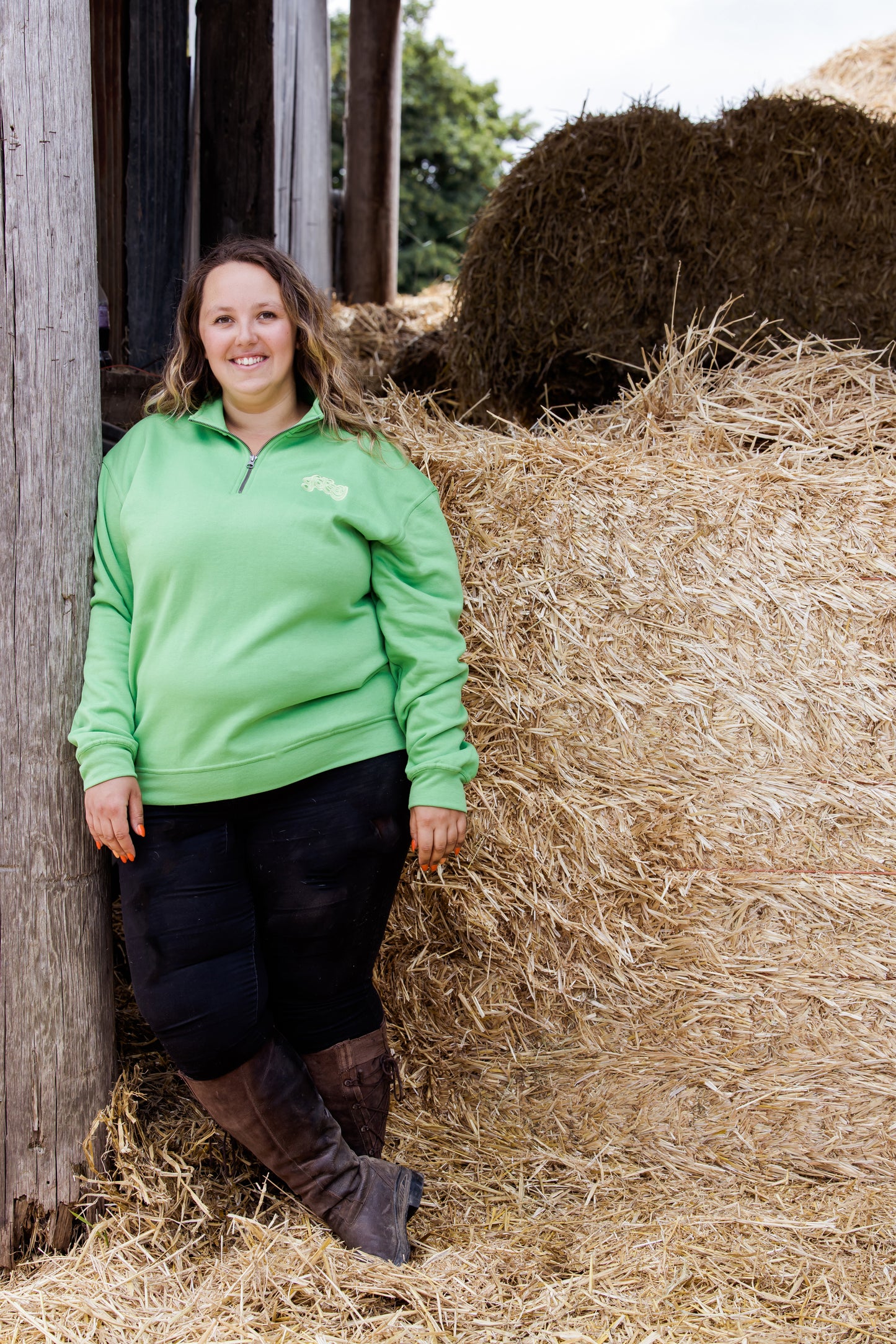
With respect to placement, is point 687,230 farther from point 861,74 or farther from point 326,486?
point 861,74

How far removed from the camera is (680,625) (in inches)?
95.9

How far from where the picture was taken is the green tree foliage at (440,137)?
67.6 ft

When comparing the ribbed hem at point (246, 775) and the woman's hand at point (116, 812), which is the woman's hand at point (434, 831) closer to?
the ribbed hem at point (246, 775)

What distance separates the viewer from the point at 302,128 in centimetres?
460

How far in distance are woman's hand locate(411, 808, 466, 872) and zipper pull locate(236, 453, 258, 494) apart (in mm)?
671

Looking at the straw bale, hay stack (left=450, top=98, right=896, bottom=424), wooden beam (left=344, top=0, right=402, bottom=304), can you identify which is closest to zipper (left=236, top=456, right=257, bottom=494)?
hay stack (left=450, top=98, right=896, bottom=424)

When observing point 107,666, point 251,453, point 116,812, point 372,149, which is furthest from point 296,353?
point 372,149

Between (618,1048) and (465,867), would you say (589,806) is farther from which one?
(618,1048)

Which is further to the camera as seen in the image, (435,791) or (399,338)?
(399,338)

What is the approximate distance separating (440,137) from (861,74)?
16.3 meters

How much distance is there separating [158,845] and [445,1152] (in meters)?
1.04

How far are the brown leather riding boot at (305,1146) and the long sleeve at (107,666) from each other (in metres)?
0.62

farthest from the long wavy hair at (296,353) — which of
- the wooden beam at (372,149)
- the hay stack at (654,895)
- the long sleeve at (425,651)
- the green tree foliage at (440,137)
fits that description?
the green tree foliage at (440,137)

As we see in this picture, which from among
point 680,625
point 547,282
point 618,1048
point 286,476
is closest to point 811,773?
point 680,625
